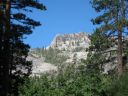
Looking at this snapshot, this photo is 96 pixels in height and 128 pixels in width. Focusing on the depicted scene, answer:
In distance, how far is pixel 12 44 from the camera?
2802 cm

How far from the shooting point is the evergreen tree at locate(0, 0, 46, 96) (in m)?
26.3

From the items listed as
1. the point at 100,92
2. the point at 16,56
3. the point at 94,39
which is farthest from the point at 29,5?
the point at 100,92

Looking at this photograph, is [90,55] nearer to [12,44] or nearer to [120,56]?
[120,56]

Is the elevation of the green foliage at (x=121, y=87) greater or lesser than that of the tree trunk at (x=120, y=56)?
lesser

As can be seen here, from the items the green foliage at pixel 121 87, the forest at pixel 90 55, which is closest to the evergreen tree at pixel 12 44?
the forest at pixel 90 55

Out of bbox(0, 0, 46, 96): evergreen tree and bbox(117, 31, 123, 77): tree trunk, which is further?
bbox(117, 31, 123, 77): tree trunk

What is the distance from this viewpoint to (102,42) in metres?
42.9

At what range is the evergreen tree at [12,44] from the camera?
26.3m

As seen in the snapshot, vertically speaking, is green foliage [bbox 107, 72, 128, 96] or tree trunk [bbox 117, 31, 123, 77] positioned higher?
tree trunk [bbox 117, 31, 123, 77]

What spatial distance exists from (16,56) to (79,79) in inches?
1030

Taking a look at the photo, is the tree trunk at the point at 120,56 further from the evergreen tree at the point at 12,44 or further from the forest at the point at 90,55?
the evergreen tree at the point at 12,44

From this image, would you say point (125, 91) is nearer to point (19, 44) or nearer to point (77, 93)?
point (19, 44)

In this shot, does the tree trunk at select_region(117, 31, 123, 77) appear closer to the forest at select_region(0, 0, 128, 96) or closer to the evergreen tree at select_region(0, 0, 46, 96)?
the forest at select_region(0, 0, 128, 96)

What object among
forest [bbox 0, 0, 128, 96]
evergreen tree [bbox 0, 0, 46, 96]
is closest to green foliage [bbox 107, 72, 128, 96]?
forest [bbox 0, 0, 128, 96]
